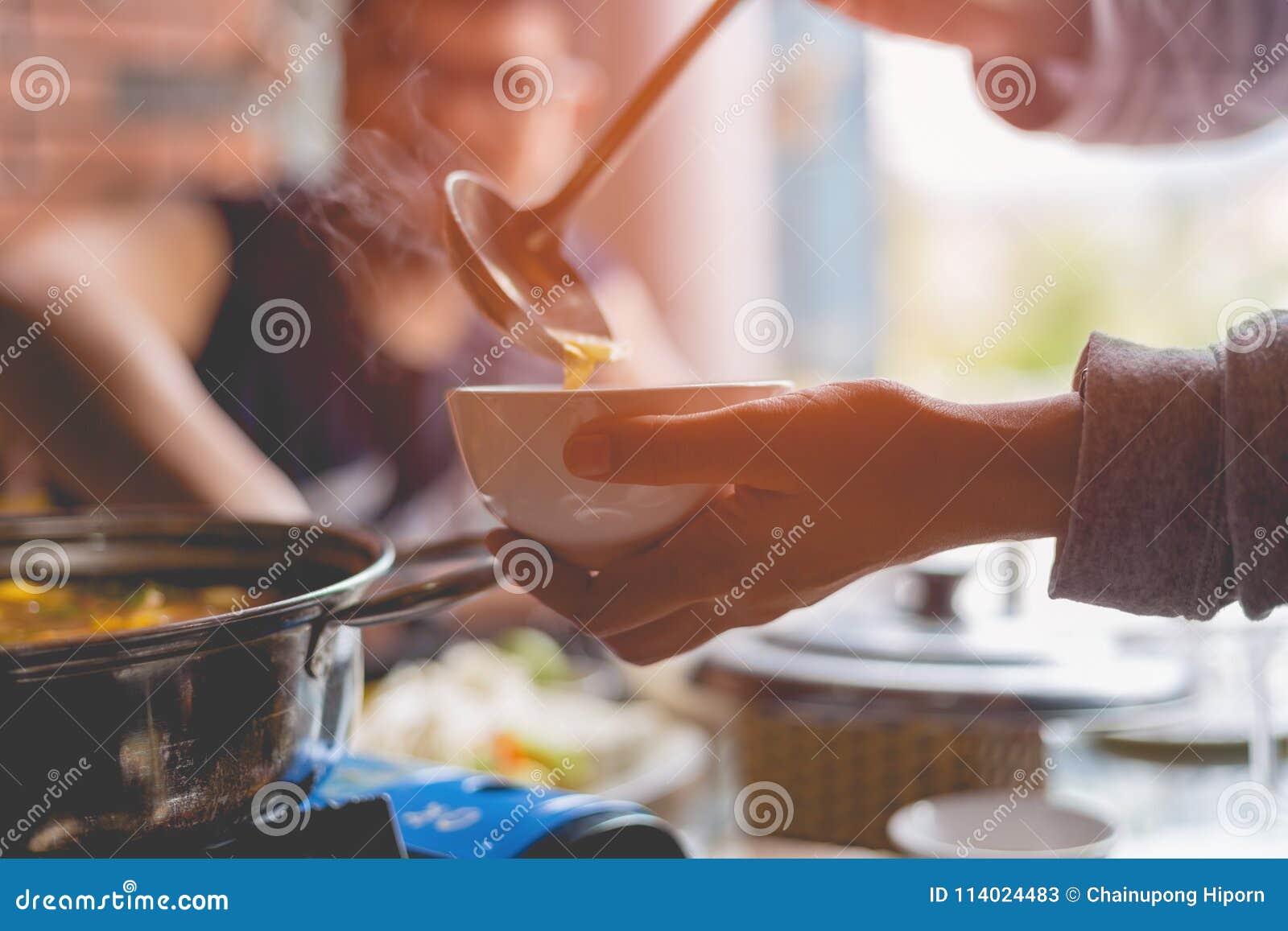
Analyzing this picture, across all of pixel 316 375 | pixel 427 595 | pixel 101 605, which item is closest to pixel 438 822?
pixel 427 595

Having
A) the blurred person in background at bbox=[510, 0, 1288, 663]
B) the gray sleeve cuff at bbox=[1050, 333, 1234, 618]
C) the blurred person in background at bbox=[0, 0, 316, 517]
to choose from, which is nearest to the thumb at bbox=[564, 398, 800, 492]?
the blurred person in background at bbox=[510, 0, 1288, 663]

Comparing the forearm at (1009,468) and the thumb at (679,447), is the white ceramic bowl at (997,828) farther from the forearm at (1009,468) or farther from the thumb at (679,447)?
the thumb at (679,447)

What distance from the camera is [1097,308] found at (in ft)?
23.9

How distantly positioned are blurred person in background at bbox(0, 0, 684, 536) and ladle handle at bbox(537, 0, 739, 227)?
0.71 metres

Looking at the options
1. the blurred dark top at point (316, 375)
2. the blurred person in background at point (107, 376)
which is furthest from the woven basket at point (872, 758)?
the blurred dark top at point (316, 375)

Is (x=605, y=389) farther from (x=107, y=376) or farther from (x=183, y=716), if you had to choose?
(x=107, y=376)

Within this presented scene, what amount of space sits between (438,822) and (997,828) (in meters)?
0.55

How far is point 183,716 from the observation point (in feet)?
2.14

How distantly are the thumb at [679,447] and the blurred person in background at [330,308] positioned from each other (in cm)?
90

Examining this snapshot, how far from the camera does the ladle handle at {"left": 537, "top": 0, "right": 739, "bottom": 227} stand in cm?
99

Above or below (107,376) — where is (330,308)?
above

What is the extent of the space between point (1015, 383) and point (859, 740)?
4.83 metres

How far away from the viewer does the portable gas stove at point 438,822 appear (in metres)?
0.72

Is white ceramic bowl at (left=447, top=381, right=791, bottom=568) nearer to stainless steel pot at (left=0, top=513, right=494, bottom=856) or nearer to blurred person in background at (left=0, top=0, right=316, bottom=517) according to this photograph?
stainless steel pot at (left=0, top=513, right=494, bottom=856)
